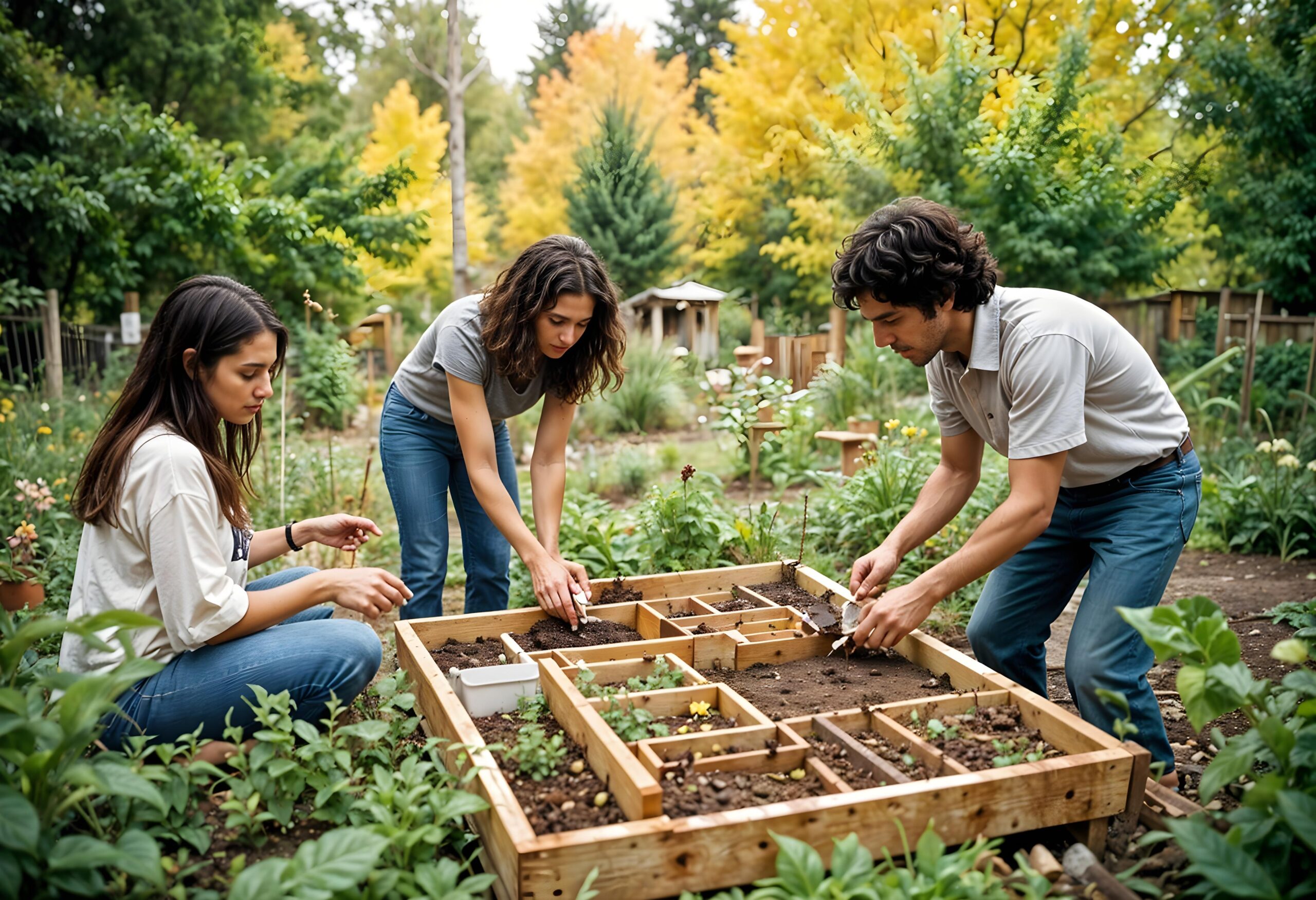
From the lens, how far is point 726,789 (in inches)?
79.1

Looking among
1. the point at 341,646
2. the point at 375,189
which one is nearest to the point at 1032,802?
the point at 341,646

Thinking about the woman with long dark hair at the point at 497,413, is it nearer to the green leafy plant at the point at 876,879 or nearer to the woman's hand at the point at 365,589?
the woman's hand at the point at 365,589

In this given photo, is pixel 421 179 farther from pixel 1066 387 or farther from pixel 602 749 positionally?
pixel 602 749

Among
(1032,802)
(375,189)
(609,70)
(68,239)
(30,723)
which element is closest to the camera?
(30,723)

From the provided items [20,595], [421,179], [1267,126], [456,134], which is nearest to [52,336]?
[456,134]

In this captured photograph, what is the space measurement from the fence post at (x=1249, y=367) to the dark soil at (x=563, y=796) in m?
6.78

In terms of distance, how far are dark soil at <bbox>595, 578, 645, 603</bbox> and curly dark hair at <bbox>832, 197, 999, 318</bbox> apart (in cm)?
148

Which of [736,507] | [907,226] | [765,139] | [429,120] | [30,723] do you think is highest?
[429,120]

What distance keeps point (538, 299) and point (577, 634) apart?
3.50 ft

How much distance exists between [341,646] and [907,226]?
179cm

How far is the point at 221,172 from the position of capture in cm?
935

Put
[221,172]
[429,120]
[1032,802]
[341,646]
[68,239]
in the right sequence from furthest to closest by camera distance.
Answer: [429,120] → [221,172] → [68,239] → [341,646] → [1032,802]

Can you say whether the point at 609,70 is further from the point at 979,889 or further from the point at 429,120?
the point at 979,889

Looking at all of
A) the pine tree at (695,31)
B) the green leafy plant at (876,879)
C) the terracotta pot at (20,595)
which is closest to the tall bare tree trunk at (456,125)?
the terracotta pot at (20,595)
